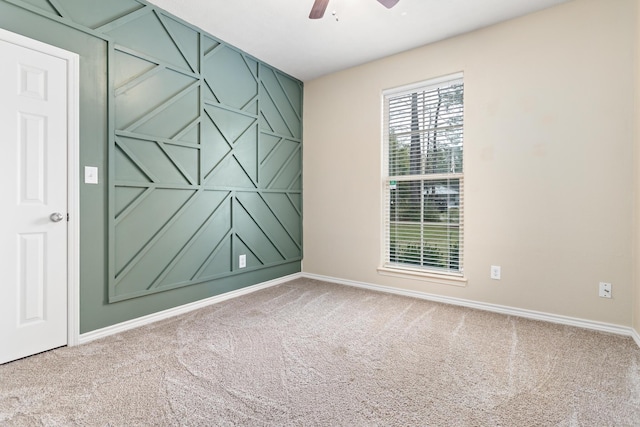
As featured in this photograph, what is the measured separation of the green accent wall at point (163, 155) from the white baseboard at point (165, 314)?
0.15 feet

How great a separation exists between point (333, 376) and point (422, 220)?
2073 mm

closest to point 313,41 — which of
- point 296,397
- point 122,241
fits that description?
point 122,241

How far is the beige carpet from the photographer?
1.50 metres

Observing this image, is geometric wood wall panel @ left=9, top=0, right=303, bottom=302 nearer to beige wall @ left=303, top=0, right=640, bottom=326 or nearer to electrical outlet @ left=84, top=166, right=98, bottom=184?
electrical outlet @ left=84, top=166, right=98, bottom=184

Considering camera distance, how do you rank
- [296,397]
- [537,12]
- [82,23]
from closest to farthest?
1. [296,397]
2. [82,23]
3. [537,12]

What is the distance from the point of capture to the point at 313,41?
10.5 feet

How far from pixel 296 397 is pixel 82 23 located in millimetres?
2853

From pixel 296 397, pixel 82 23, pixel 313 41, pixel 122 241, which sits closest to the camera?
pixel 296 397

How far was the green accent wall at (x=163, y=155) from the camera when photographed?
7.50 feet

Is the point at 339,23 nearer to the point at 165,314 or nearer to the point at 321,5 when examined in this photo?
the point at 321,5

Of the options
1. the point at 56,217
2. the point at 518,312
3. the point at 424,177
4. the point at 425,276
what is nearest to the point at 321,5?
the point at 424,177

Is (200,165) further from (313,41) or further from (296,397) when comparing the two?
(296,397)

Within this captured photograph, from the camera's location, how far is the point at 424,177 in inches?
133

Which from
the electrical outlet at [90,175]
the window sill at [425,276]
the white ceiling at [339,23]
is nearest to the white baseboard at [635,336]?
the window sill at [425,276]
